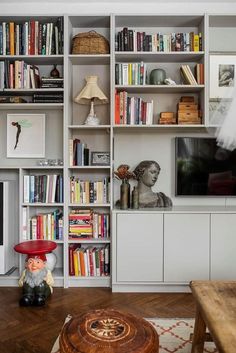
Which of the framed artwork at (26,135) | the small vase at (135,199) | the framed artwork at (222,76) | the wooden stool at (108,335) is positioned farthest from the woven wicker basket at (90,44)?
→ the wooden stool at (108,335)

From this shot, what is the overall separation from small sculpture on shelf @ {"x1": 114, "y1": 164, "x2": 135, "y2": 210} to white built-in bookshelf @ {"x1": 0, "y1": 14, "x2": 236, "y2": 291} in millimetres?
82

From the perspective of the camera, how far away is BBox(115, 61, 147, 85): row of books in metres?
3.05

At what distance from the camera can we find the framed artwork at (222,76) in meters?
3.16

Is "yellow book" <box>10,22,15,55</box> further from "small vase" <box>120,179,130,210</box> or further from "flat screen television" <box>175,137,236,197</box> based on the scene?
"flat screen television" <box>175,137,236,197</box>

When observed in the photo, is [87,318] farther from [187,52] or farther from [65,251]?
[187,52]

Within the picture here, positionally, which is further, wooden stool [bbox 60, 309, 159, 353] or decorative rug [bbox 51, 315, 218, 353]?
decorative rug [bbox 51, 315, 218, 353]

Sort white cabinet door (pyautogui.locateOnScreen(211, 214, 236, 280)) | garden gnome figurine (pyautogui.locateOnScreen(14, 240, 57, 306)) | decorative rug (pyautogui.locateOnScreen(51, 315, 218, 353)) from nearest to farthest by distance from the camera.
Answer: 1. decorative rug (pyautogui.locateOnScreen(51, 315, 218, 353))
2. garden gnome figurine (pyautogui.locateOnScreen(14, 240, 57, 306))
3. white cabinet door (pyautogui.locateOnScreen(211, 214, 236, 280))

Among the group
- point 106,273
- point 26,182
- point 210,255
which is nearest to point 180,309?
point 210,255

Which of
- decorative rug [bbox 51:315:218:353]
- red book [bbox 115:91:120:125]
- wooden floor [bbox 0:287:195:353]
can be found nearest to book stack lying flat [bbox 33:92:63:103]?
red book [bbox 115:91:120:125]

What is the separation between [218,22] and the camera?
3135mm

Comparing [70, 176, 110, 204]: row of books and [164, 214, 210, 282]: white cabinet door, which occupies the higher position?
[70, 176, 110, 204]: row of books

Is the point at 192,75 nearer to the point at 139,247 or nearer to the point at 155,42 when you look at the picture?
the point at 155,42

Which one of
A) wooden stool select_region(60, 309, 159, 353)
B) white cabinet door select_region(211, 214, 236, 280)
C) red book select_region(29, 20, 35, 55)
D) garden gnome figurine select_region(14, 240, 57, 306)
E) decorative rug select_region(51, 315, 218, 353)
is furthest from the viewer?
red book select_region(29, 20, 35, 55)
